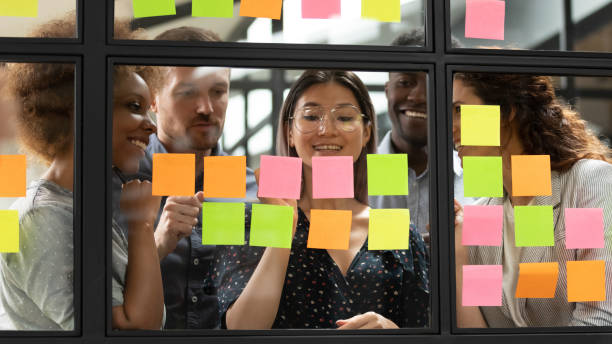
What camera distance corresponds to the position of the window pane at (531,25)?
2.24 m

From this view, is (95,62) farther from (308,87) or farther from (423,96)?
(423,96)

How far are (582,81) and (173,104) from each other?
1383mm

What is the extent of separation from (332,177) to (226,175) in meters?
0.35

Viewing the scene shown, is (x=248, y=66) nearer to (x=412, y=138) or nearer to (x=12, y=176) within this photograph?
A: (x=412, y=138)

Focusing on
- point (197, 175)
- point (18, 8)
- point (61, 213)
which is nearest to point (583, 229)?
point (197, 175)

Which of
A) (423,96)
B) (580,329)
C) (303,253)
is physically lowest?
(580,329)

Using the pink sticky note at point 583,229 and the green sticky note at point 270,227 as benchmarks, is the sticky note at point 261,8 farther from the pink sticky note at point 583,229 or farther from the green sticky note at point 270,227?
the pink sticky note at point 583,229

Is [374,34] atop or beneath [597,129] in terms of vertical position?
atop

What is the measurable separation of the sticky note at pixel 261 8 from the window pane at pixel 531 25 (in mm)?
585

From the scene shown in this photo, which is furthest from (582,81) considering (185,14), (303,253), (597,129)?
(185,14)

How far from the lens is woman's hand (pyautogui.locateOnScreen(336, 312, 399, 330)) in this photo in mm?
2146

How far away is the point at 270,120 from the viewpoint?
7.16 feet

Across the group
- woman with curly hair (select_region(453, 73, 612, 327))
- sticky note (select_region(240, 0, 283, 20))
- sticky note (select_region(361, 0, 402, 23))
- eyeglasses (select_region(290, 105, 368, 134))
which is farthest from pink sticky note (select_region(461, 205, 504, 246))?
sticky note (select_region(240, 0, 283, 20))

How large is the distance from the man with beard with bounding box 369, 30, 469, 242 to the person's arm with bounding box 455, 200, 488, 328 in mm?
71
